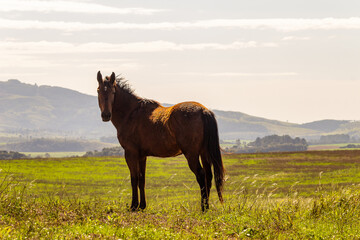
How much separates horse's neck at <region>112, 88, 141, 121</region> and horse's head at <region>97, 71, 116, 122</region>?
1.43 feet

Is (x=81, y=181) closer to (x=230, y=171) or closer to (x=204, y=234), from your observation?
(x=230, y=171)

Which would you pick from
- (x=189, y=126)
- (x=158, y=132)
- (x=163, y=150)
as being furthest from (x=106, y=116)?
(x=189, y=126)

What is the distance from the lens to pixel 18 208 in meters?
11.3

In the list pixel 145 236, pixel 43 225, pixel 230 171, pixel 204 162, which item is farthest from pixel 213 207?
pixel 230 171

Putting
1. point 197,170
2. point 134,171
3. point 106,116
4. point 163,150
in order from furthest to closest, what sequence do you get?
point 134,171, point 106,116, point 163,150, point 197,170

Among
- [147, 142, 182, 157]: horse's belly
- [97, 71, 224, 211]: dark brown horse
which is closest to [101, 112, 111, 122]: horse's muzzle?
[97, 71, 224, 211]: dark brown horse

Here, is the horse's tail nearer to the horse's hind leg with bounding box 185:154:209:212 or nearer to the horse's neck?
the horse's hind leg with bounding box 185:154:209:212

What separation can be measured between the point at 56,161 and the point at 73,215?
47279 mm

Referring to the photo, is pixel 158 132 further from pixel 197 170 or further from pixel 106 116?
pixel 197 170

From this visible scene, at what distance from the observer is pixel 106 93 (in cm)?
1313

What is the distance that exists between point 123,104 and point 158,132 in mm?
1719

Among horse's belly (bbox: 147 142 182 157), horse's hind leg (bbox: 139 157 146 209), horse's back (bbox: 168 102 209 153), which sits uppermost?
horse's back (bbox: 168 102 209 153)

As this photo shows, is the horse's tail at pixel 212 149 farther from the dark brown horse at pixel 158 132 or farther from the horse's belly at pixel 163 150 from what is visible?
the horse's belly at pixel 163 150

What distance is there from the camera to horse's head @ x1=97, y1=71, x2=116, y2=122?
42.6 feet
